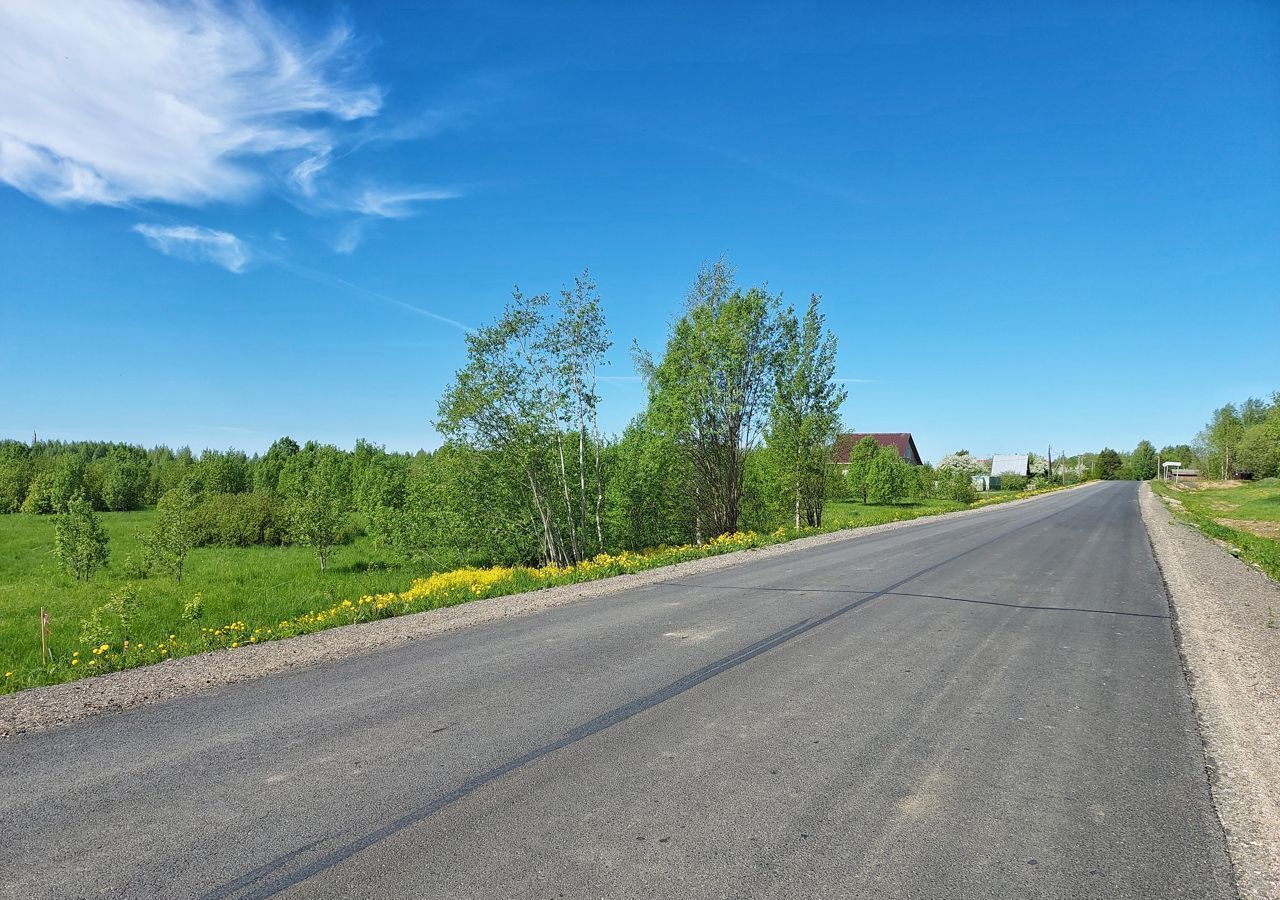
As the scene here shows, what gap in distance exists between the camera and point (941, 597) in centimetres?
992

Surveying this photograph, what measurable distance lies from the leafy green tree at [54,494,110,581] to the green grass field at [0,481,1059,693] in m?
0.66

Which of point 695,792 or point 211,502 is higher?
point 211,502

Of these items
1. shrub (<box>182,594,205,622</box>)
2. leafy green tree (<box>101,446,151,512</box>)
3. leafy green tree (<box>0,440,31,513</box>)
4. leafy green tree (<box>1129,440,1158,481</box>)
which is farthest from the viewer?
leafy green tree (<box>1129,440,1158,481</box>)

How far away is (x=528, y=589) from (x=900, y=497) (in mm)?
62021

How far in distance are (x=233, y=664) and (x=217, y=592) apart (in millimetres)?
17854

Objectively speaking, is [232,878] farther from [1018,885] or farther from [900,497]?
[900,497]

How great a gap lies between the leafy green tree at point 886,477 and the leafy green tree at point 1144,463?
323 feet

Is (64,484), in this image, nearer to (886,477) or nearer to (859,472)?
(859,472)

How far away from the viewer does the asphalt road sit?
303 cm

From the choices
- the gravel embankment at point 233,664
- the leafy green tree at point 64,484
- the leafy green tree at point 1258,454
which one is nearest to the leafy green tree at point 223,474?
the leafy green tree at point 64,484

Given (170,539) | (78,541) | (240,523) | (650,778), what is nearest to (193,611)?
(170,539)

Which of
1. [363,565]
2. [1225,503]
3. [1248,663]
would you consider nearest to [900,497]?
[1225,503]

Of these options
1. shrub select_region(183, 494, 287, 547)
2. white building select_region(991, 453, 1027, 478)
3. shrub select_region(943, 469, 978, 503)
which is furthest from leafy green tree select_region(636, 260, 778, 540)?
white building select_region(991, 453, 1027, 478)

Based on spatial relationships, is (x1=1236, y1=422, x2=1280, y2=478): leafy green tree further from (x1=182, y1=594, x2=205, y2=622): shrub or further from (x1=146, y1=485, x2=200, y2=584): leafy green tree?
(x1=146, y1=485, x2=200, y2=584): leafy green tree
